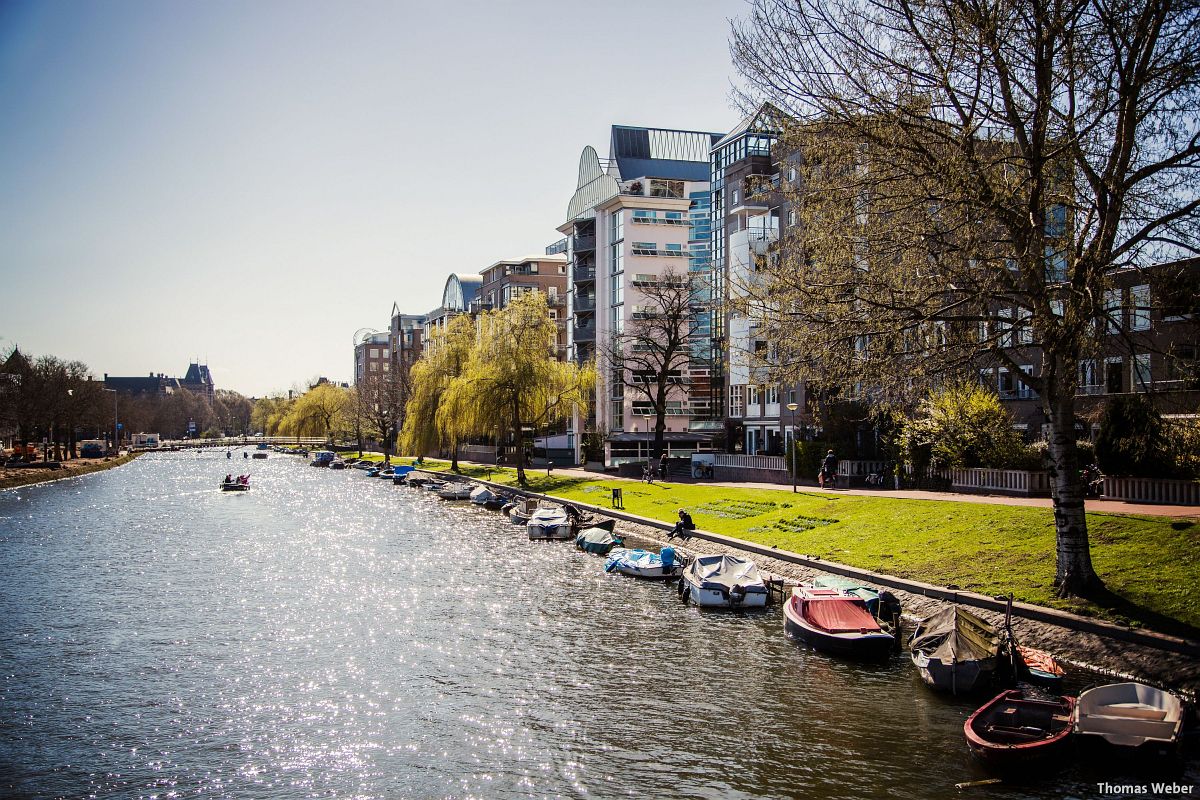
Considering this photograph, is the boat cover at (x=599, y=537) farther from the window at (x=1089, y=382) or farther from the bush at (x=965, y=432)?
the window at (x=1089, y=382)

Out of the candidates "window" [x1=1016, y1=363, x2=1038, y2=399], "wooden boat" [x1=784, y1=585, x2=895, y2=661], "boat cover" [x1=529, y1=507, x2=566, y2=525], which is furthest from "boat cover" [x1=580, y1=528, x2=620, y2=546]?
"window" [x1=1016, y1=363, x2=1038, y2=399]

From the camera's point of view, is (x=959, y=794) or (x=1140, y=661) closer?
(x=959, y=794)

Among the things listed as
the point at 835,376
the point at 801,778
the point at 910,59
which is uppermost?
the point at 910,59

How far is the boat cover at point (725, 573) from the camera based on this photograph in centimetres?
2823

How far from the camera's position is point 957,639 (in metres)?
19.3

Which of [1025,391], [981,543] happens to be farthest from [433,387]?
[981,543]

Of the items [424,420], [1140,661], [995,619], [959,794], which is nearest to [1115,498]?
[995,619]

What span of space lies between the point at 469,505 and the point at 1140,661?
162 feet

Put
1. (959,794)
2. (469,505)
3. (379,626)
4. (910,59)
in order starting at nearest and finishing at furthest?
(959,794), (910,59), (379,626), (469,505)

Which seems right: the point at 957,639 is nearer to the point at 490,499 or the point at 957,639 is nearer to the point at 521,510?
the point at 521,510

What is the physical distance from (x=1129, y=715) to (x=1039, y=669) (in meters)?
3.74

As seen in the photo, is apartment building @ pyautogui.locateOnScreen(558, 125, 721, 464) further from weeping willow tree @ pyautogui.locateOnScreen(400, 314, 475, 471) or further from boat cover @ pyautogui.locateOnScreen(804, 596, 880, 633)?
boat cover @ pyautogui.locateOnScreen(804, 596, 880, 633)

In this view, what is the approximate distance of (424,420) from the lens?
274 feet

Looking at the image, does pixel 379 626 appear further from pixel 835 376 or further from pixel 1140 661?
pixel 1140 661
